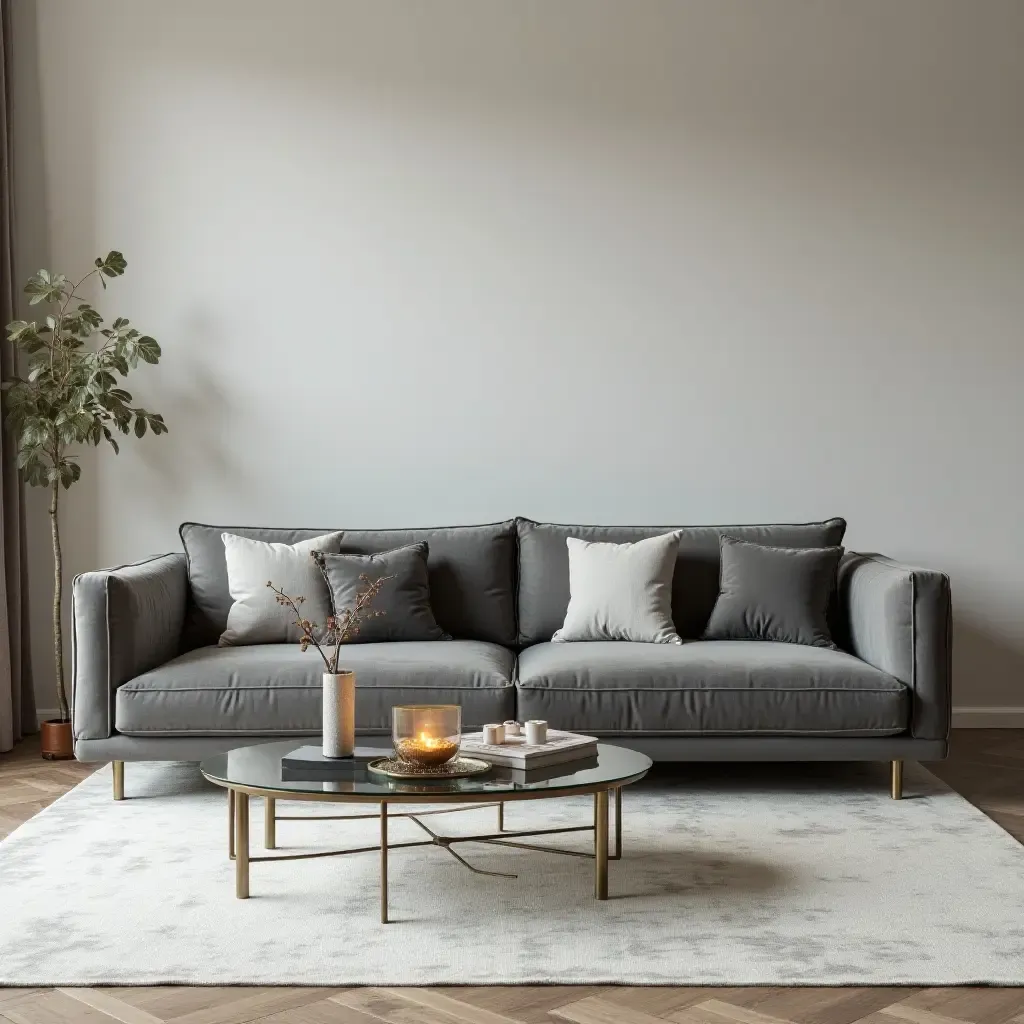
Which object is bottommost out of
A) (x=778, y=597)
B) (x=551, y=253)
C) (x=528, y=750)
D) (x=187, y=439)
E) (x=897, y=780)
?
(x=897, y=780)

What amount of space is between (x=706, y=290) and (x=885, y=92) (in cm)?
108

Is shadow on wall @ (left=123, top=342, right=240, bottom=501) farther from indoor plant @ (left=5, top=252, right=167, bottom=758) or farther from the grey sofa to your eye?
the grey sofa

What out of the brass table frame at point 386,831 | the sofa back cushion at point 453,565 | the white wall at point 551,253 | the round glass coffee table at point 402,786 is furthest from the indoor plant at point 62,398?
the round glass coffee table at point 402,786

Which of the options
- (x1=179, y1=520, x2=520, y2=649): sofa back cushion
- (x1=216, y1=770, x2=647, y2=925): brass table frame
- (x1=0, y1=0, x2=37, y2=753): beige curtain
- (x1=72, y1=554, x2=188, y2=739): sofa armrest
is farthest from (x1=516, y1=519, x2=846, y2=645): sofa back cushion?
(x1=0, y1=0, x2=37, y2=753): beige curtain

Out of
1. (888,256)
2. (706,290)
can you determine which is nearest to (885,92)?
(888,256)

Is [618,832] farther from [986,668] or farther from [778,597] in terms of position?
[986,668]

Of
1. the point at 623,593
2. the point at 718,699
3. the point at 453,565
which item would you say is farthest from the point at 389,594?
the point at 718,699

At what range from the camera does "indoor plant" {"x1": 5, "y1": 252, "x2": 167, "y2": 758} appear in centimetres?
475

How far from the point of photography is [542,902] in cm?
298

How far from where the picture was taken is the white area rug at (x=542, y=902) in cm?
258

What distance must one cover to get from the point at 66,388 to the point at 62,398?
0.13ft

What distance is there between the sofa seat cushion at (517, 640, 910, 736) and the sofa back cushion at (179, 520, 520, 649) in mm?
726

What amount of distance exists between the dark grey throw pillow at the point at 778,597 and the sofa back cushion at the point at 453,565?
0.77m

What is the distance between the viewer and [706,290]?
526cm
